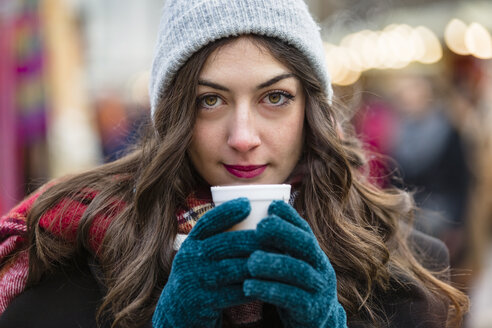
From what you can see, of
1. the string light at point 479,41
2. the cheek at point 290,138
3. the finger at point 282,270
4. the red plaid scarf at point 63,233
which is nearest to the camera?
the finger at point 282,270

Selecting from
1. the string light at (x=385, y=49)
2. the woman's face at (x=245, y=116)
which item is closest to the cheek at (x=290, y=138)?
the woman's face at (x=245, y=116)

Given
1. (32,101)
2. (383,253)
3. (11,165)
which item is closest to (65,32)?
(32,101)

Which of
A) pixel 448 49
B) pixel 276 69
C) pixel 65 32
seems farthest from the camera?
pixel 448 49

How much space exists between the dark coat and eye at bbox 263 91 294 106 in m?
0.65

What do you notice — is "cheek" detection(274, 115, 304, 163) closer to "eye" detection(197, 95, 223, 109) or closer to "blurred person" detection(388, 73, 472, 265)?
"eye" detection(197, 95, 223, 109)

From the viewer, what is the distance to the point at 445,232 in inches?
196

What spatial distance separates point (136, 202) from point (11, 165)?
304cm

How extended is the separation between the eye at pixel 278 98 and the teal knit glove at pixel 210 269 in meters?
0.57

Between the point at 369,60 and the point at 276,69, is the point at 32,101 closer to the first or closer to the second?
the point at 276,69

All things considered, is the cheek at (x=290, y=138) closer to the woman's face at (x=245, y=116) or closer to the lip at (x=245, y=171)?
the woman's face at (x=245, y=116)

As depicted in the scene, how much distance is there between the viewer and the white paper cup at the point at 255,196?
1.42m

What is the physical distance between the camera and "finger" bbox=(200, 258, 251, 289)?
143 centimetres

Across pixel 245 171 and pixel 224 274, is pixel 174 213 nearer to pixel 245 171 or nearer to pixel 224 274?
pixel 245 171

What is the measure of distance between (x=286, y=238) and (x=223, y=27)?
0.78m
